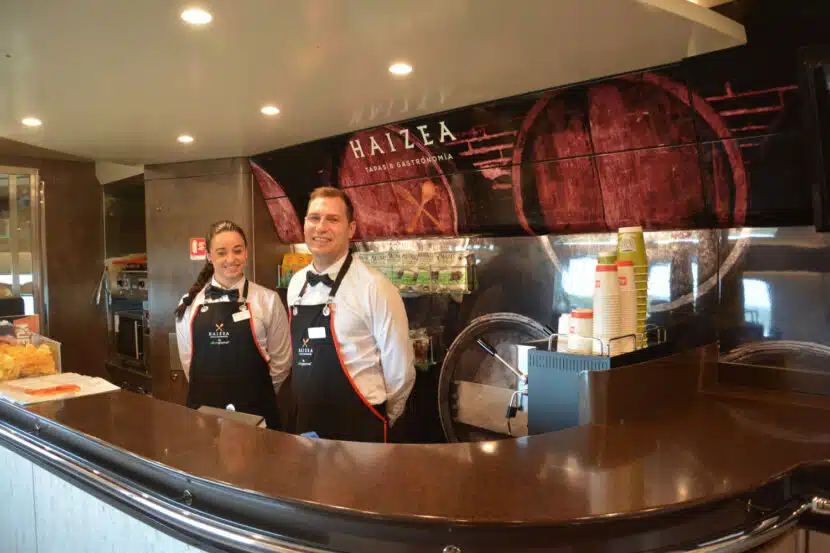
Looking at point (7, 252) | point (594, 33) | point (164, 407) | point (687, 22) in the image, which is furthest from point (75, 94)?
point (7, 252)

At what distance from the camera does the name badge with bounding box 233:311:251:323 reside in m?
2.70

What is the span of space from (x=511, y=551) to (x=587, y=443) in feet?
1.62

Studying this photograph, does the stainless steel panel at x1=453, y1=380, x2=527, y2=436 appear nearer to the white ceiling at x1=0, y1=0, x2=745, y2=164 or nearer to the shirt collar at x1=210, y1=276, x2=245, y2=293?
the shirt collar at x1=210, y1=276, x2=245, y2=293

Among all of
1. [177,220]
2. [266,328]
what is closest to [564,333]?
[266,328]

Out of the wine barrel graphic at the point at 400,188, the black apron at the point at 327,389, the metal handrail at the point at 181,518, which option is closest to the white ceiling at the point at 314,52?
the wine barrel graphic at the point at 400,188

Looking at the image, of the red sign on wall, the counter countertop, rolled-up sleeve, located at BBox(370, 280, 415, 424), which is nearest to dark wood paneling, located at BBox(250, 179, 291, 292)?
the red sign on wall

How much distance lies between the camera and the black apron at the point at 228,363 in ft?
8.80

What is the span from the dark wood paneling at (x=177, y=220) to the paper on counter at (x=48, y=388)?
210 centimetres

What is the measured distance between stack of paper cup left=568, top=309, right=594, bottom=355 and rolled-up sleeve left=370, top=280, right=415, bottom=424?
2.30 ft

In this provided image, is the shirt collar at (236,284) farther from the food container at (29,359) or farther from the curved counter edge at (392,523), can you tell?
the curved counter edge at (392,523)

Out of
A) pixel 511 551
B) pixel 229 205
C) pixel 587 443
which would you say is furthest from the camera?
pixel 229 205

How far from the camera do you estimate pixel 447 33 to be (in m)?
1.83

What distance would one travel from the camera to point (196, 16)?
1664 millimetres

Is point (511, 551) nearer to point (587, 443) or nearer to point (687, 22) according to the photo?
point (587, 443)
